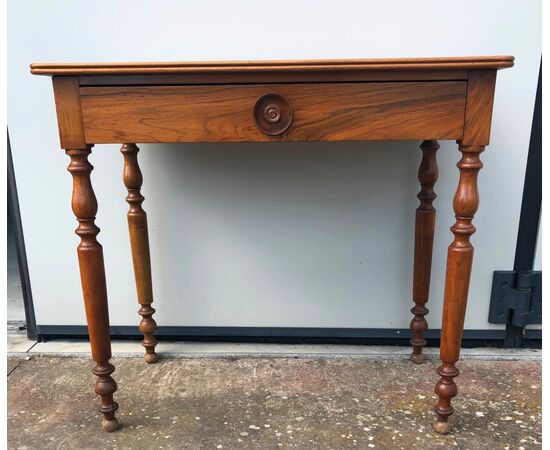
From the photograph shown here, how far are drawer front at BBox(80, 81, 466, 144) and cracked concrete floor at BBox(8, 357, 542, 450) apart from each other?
0.71m

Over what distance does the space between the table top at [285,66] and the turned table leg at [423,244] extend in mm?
379

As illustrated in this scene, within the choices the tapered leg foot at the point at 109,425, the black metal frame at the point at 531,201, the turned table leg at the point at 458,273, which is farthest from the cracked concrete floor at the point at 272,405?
the black metal frame at the point at 531,201

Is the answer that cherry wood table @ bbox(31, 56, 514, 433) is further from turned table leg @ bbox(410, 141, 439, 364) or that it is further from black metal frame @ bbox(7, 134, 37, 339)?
black metal frame @ bbox(7, 134, 37, 339)

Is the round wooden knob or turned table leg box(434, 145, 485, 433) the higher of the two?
the round wooden knob

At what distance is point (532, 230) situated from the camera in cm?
134

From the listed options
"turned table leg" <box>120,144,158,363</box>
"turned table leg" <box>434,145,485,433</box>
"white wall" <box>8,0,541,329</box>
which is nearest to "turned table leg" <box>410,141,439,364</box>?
"white wall" <box>8,0,541,329</box>

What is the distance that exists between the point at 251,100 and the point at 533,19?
2.95ft

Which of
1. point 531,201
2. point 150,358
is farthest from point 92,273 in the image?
point 531,201

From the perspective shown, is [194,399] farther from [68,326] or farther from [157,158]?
[157,158]

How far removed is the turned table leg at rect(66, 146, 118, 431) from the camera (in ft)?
3.08

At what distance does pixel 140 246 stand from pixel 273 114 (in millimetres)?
649

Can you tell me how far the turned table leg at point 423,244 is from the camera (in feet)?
4.02

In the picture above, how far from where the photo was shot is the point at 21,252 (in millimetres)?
1453

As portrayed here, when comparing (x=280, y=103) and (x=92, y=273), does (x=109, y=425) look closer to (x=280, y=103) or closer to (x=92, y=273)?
(x=92, y=273)
